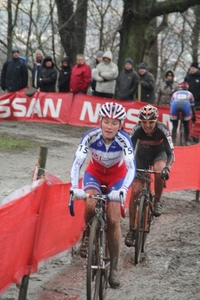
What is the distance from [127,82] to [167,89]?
54.3 inches

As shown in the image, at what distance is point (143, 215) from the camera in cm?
914

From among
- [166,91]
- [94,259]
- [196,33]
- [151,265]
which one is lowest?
[151,265]

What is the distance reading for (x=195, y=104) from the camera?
20250 mm

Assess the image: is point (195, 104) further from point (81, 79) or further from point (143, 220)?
point (143, 220)

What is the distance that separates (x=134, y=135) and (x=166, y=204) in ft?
11.0

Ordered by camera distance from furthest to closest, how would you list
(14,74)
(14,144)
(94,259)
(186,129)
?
1. (14,74)
2. (186,129)
3. (14,144)
4. (94,259)

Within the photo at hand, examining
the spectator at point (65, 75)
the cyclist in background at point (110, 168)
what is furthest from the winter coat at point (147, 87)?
the cyclist in background at point (110, 168)

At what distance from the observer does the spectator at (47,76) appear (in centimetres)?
2041

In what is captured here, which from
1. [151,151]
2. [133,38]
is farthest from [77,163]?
[133,38]

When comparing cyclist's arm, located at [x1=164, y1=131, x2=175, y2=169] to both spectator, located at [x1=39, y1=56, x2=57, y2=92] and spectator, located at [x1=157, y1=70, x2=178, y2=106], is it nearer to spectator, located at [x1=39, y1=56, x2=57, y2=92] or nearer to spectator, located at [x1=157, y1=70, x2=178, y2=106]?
spectator, located at [x1=157, y1=70, x2=178, y2=106]

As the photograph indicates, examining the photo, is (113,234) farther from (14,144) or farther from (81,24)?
(81,24)

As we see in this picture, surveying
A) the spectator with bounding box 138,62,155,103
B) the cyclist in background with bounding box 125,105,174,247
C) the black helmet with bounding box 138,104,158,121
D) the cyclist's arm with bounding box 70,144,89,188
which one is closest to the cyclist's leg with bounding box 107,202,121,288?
the cyclist's arm with bounding box 70,144,89,188

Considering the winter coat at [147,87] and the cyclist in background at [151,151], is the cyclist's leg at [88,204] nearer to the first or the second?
the cyclist in background at [151,151]

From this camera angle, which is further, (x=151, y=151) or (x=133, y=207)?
(x=151, y=151)
